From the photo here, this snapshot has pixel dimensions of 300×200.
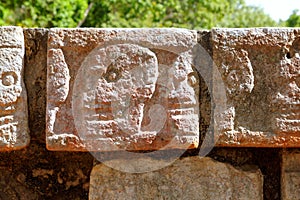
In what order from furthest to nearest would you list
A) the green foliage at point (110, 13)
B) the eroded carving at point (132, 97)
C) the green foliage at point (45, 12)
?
the green foliage at point (110, 13) < the green foliage at point (45, 12) < the eroded carving at point (132, 97)

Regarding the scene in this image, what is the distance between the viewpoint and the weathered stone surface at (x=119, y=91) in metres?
1.92

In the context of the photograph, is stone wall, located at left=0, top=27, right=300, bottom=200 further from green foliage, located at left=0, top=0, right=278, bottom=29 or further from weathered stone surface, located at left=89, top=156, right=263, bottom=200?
green foliage, located at left=0, top=0, right=278, bottom=29

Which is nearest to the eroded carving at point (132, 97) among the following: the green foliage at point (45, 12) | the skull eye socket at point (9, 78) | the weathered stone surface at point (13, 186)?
the skull eye socket at point (9, 78)

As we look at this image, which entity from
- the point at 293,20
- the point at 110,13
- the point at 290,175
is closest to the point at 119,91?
the point at 290,175

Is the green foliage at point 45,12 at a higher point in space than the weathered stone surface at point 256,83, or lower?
higher

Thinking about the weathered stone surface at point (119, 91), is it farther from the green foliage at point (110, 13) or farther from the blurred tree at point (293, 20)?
the blurred tree at point (293, 20)

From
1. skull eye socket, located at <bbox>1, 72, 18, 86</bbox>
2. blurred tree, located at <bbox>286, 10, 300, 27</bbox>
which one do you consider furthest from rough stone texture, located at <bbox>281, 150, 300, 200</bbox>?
blurred tree, located at <bbox>286, 10, 300, 27</bbox>

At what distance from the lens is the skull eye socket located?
1.94m

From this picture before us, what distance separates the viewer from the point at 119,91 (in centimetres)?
193

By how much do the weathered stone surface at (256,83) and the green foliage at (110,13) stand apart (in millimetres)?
4826

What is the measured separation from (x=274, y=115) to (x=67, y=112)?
0.79 metres

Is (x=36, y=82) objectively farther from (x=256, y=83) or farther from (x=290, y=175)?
(x=290, y=175)

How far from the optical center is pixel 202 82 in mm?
1994

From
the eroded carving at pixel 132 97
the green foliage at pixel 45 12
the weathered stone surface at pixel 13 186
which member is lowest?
the weathered stone surface at pixel 13 186
